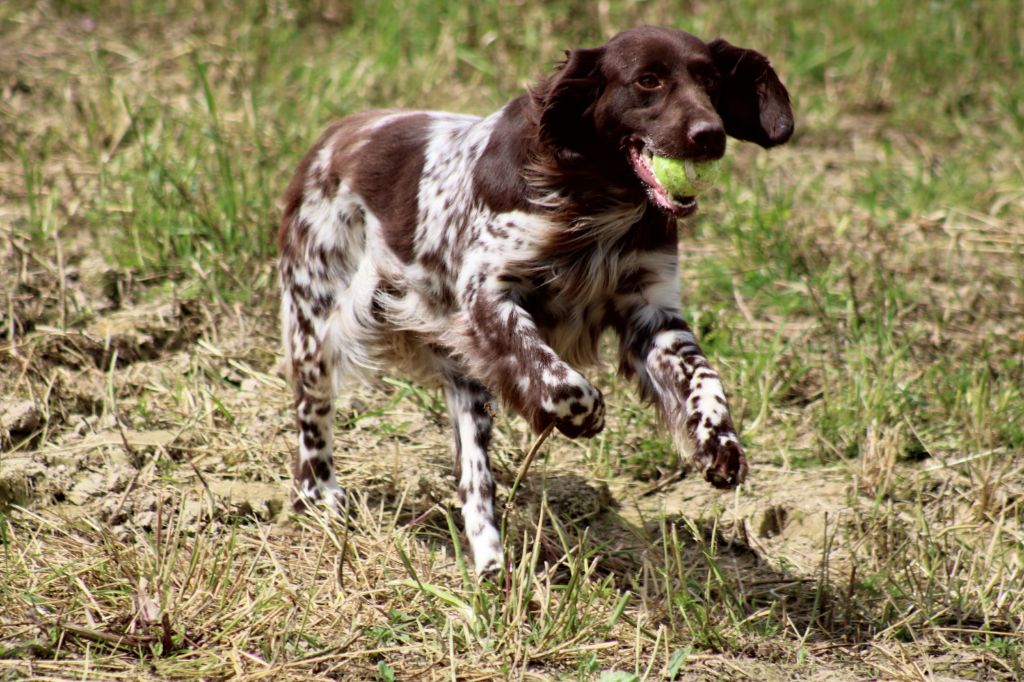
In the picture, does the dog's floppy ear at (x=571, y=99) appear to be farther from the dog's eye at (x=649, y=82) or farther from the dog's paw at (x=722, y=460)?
the dog's paw at (x=722, y=460)

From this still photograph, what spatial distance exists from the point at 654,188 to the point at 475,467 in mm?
1092

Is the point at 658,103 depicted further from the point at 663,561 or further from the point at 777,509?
the point at 777,509

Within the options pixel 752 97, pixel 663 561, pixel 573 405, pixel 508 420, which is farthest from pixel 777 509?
pixel 752 97

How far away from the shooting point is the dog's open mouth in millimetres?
3236

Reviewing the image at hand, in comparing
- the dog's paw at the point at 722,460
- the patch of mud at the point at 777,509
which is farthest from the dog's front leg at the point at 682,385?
the patch of mud at the point at 777,509

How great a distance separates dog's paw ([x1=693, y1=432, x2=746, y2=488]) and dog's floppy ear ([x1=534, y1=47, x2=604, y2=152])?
0.85 metres

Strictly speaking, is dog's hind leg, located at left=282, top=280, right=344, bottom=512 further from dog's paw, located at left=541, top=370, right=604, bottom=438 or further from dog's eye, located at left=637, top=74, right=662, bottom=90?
dog's eye, located at left=637, top=74, right=662, bottom=90

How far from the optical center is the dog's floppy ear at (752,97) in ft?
11.6

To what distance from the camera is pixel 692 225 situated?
19.4 feet

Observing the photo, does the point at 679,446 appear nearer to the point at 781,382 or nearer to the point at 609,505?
the point at 609,505

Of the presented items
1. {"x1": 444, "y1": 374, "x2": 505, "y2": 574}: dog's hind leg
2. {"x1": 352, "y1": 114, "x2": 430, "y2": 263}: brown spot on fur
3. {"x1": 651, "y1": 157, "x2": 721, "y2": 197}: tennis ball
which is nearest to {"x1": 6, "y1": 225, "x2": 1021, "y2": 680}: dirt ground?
{"x1": 444, "y1": 374, "x2": 505, "y2": 574}: dog's hind leg

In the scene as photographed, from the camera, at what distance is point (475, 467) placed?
12.9ft

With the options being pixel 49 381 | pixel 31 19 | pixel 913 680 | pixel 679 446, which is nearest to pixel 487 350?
pixel 679 446

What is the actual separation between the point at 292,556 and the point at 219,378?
118 centimetres
